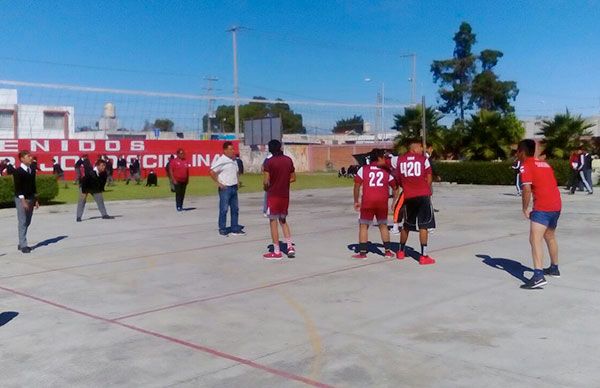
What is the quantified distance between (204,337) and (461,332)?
2.31 m

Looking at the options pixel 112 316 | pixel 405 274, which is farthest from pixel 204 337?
pixel 405 274

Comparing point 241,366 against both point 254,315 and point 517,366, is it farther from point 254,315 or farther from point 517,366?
point 517,366

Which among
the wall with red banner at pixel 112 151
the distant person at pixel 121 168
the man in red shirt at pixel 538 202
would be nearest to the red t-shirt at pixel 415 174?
the man in red shirt at pixel 538 202

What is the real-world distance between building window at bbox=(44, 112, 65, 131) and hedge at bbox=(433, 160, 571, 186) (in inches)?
1617

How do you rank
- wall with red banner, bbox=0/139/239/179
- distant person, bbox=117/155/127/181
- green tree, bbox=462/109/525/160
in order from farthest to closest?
distant person, bbox=117/155/127/181, wall with red banner, bbox=0/139/239/179, green tree, bbox=462/109/525/160

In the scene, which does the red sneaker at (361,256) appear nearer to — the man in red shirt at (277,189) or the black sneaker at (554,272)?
the man in red shirt at (277,189)

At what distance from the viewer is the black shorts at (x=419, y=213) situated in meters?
9.90

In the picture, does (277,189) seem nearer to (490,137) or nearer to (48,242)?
(48,242)

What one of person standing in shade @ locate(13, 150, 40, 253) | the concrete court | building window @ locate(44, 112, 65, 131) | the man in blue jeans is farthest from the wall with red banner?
the concrete court

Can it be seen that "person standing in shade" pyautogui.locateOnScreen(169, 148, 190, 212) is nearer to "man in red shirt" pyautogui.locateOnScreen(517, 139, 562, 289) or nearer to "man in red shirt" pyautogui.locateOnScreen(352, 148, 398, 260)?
"man in red shirt" pyautogui.locateOnScreen(352, 148, 398, 260)

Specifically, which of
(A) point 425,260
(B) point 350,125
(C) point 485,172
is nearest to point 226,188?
(A) point 425,260

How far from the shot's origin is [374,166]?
10422 mm

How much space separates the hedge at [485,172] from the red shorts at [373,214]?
824 inches

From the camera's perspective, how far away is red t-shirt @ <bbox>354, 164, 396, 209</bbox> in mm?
10336
